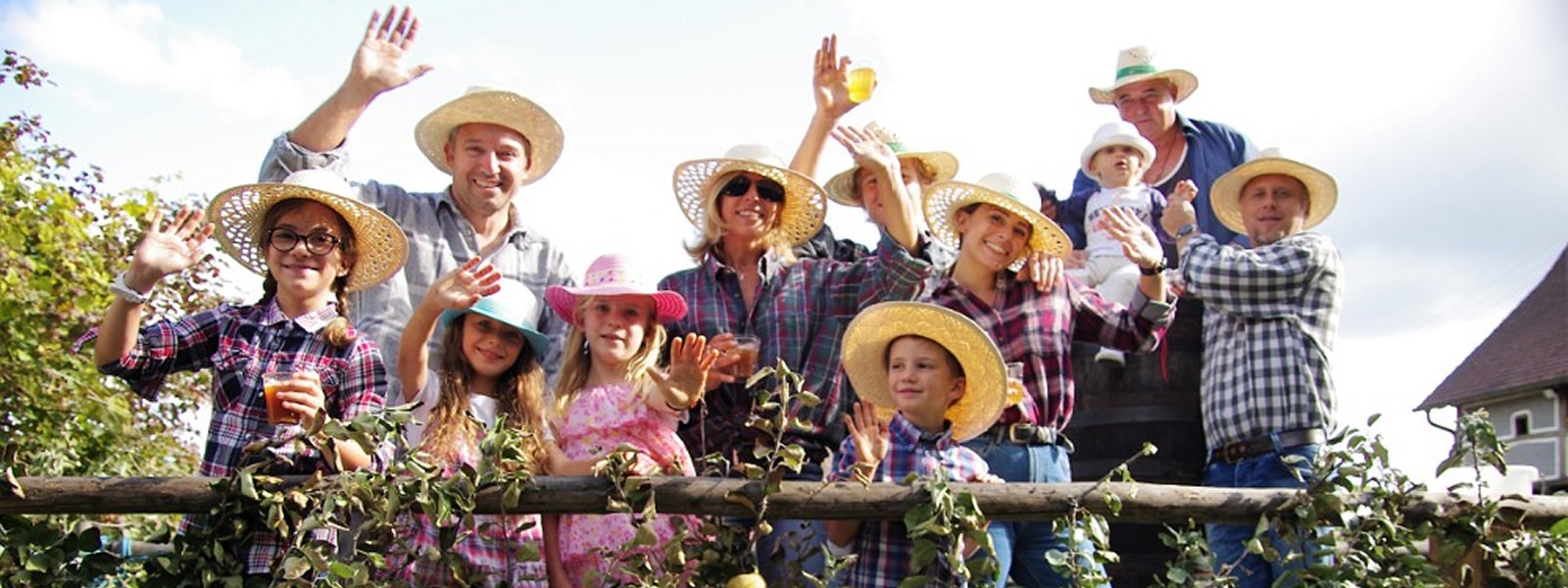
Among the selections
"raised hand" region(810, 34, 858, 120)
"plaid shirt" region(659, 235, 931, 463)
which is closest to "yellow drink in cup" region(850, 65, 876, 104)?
"raised hand" region(810, 34, 858, 120)

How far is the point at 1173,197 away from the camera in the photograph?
5090 millimetres

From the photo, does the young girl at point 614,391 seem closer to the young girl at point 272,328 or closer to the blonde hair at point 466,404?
the blonde hair at point 466,404

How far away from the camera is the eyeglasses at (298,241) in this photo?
→ 12.6ft

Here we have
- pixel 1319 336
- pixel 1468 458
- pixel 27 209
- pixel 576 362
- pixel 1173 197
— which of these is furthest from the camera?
pixel 27 209

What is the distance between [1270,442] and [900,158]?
1.68 meters

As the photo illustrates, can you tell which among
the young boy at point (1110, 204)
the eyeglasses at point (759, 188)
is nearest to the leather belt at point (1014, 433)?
the eyeglasses at point (759, 188)

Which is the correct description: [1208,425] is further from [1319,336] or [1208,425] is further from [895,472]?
[895,472]

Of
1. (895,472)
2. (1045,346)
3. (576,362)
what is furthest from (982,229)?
(576,362)

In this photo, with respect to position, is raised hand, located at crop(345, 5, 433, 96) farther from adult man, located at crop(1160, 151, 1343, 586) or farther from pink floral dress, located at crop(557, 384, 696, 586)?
adult man, located at crop(1160, 151, 1343, 586)

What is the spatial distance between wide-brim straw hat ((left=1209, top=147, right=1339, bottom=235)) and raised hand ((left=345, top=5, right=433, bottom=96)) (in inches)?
107

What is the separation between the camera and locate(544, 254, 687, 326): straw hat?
411 cm

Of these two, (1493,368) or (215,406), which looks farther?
(1493,368)

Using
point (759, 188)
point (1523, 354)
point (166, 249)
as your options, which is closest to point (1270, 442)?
point (759, 188)

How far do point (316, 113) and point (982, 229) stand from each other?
81.8 inches
